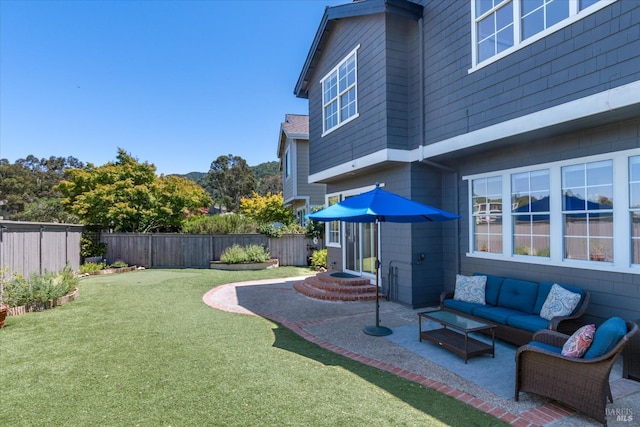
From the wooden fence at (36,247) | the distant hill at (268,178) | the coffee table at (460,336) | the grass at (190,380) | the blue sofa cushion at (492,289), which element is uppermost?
the distant hill at (268,178)

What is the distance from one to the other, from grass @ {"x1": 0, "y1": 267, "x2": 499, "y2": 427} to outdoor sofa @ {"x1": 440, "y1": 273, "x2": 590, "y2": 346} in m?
2.26

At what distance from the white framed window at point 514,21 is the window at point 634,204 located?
223cm

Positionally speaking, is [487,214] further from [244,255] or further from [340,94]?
[244,255]

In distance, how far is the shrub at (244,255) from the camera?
15031 mm

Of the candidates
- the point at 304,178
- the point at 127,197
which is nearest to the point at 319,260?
the point at 304,178

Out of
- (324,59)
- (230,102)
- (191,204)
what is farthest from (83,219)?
(324,59)

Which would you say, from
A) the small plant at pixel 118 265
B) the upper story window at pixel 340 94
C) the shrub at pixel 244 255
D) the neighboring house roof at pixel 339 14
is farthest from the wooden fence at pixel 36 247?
the neighboring house roof at pixel 339 14

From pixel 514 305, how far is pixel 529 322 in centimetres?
77

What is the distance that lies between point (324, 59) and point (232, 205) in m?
45.5

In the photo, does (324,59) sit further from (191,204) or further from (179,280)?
(191,204)

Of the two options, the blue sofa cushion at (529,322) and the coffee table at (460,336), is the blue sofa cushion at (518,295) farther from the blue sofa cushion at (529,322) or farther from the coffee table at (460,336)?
the coffee table at (460,336)

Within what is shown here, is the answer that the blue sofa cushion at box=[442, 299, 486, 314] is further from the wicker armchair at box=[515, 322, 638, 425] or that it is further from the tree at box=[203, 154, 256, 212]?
the tree at box=[203, 154, 256, 212]

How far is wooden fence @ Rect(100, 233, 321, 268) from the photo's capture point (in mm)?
15500

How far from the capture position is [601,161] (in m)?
5.06
